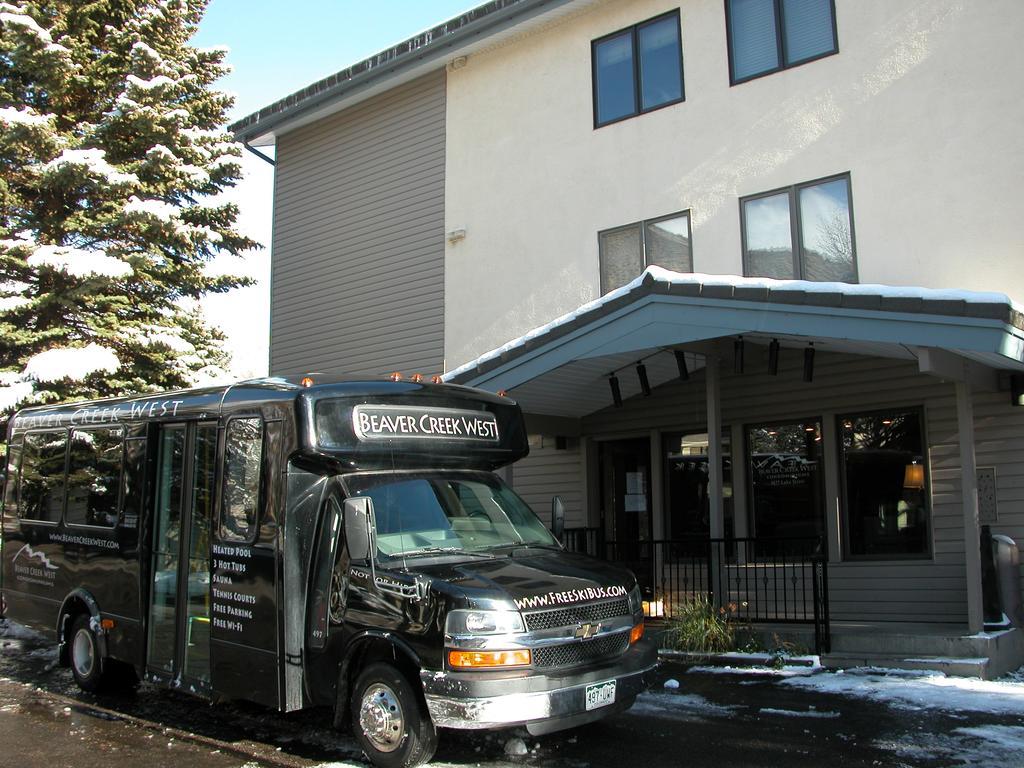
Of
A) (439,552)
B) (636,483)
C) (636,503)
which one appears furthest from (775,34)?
(439,552)

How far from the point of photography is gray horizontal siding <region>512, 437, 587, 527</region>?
43.6 feet

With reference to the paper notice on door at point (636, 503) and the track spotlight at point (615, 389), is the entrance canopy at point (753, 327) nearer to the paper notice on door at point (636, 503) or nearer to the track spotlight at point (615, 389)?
the track spotlight at point (615, 389)

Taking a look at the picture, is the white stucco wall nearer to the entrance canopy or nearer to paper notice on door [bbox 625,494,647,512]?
the entrance canopy

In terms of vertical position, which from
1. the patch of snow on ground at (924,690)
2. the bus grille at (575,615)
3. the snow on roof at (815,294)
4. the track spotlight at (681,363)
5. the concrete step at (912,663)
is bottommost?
the patch of snow on ground at (924,690)

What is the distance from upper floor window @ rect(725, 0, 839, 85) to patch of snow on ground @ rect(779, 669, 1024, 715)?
23.9 ft

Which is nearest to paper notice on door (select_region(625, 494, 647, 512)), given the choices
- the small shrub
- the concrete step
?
the small shrub

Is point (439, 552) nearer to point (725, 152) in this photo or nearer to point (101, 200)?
point (725, 152)

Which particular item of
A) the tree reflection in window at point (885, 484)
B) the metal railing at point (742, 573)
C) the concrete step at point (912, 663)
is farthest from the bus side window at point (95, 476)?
the tree reflection in window at point (885, 484)

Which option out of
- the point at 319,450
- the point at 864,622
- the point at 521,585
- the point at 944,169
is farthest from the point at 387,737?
the point at 944,169

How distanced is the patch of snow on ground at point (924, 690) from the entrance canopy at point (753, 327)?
8.82 ft

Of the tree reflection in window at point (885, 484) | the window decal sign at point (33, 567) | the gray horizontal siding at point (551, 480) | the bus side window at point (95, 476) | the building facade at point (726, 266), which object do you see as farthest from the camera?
the gray horizontal siding at point (551, 480)

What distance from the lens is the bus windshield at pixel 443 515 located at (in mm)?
6105

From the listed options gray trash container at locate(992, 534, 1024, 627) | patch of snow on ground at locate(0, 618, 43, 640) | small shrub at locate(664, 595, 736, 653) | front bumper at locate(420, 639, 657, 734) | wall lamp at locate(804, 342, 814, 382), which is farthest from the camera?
patch of snow on ground at locate(0, 618, 43, 640)

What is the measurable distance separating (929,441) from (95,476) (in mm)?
8731
